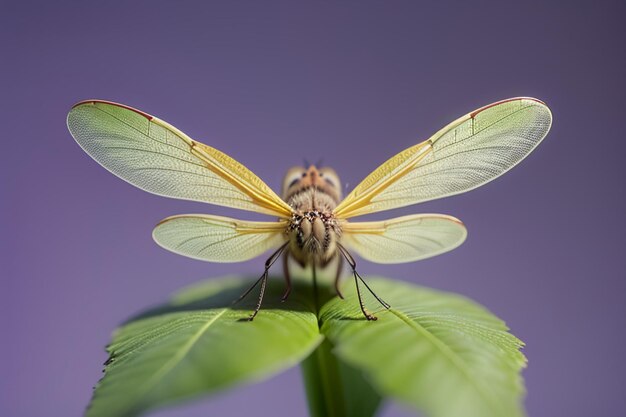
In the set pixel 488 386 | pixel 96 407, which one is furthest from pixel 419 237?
Answer: pixel 96 407

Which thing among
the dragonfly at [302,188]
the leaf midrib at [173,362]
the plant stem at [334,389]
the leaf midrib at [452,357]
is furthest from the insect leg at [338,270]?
the leaf midrib at [173,362]

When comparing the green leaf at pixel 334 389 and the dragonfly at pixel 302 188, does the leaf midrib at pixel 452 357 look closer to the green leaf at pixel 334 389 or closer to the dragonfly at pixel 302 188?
the dragonfly at pixel 302 188

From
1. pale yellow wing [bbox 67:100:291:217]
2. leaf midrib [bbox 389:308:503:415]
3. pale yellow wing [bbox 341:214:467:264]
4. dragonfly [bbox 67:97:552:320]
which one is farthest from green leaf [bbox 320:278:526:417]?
pale yellow wing [bbox 67:100:291:217]

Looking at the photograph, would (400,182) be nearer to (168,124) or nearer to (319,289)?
(319,289)

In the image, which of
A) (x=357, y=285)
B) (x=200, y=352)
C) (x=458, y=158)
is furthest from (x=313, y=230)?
(x=200, y=352)

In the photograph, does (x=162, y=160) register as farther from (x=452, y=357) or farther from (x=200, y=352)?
(x=452, y=357)

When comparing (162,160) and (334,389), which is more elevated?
(162,160)
